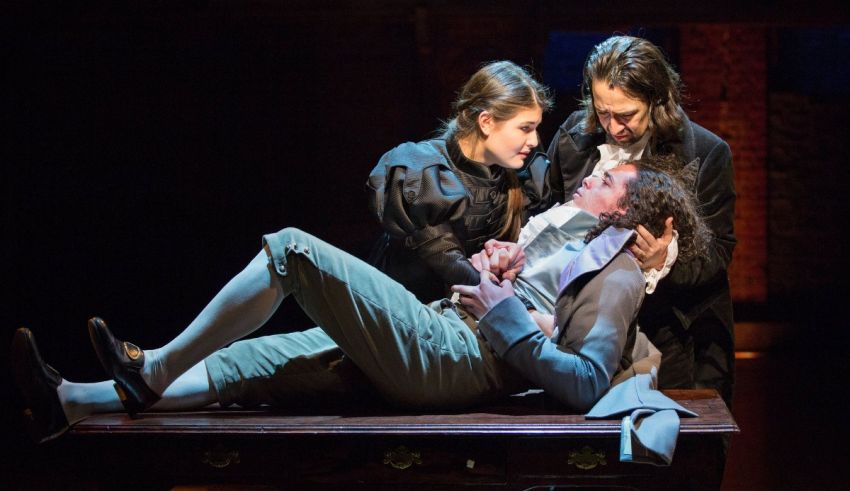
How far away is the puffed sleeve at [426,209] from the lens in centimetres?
308

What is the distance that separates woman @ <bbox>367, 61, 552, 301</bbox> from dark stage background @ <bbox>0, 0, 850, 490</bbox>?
2.27 metres

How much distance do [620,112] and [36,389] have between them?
1873 mm

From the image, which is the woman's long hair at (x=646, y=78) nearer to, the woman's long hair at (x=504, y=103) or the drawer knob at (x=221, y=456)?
the woman's long hair at (x=504, y=103)

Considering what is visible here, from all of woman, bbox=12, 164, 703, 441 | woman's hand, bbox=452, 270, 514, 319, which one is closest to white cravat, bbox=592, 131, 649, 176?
woman, bbox=12, 164, 703, 441

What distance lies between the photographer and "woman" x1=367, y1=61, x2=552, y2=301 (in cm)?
310

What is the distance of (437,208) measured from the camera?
308 cm

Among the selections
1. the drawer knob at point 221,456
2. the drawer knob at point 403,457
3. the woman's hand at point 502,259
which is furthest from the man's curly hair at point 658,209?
the drawer knob at point 221,456

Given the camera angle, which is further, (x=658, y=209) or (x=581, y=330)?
(x=658, y=209)

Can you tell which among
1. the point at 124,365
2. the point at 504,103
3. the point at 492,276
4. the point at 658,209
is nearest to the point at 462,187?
the point at 504,103

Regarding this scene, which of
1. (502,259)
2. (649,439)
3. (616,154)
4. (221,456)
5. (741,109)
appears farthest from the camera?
(741,109)

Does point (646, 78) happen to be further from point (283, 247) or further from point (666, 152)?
point (283, 247)

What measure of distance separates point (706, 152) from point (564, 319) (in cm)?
82

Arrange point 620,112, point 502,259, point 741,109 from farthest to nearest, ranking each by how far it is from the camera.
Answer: point 741,109, point 620,112, point 502,259

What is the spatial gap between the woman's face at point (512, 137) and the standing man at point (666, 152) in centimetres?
19
